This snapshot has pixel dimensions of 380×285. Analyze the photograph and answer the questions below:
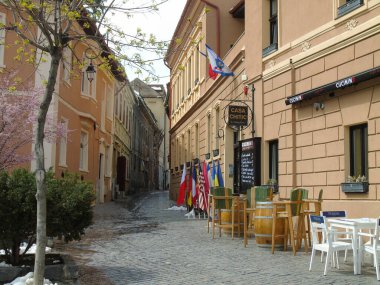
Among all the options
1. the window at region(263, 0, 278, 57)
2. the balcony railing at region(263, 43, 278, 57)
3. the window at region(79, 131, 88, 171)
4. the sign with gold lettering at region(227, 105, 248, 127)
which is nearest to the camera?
the balcony railing at region(263, 43, 278, 57)

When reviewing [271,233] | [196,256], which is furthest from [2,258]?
[271,233]

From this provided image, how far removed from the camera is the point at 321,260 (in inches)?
334

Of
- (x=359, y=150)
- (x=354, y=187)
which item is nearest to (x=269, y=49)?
(x=359, y=150)

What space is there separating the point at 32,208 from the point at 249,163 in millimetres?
8212

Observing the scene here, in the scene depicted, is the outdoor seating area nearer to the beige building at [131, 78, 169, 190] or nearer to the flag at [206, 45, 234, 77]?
the flag at [206, 45, 234, 77]

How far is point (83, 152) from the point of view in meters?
23.9

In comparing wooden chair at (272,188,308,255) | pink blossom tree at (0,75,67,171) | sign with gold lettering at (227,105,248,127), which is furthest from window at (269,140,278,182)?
pink blossom tree at (0,75,67,171)

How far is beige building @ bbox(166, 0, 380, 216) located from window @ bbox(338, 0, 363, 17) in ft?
0.07

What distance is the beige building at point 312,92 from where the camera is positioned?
31.7 feet

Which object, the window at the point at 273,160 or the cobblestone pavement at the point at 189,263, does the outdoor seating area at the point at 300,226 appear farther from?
the window at the point at 273,160

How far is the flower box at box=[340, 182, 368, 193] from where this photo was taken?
9609 millimetres

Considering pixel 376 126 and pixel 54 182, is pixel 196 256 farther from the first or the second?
pixel 376 126

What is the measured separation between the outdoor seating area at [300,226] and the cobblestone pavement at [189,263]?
0.22 m

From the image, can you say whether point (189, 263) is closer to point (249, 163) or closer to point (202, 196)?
point (249, 163)
